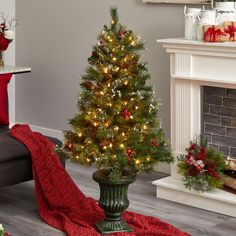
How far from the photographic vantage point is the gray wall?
5184 mm

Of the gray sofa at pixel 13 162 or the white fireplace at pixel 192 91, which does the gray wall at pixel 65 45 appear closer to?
the white fireplace at pixel 192 91

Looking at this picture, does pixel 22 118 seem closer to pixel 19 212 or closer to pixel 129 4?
pixel 129 4

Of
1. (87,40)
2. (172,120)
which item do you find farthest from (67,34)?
(172,120)

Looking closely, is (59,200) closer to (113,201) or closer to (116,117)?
(113,201)

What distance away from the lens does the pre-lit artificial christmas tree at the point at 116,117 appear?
374 cm

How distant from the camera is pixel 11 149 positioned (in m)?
4.30

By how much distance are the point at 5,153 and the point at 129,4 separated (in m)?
1.70

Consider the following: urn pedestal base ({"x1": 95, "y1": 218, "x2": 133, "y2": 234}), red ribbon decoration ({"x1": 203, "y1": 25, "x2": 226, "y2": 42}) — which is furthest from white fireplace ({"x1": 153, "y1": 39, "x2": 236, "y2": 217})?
urn pedestal base ({"x1": 95, "y1": 218, "x2": 133, "y2": 234})

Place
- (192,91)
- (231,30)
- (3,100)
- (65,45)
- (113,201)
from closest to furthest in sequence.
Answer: (113,201)
(231,30)
(192,91)
(3,100)
(65,45)

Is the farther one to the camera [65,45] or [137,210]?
[65,45]

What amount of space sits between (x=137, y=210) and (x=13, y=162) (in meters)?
0.81

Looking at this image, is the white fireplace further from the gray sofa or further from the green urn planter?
the gray sofa

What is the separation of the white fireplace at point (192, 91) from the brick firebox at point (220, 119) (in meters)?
0.13

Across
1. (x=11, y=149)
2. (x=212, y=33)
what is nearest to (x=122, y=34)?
(x=212, y=33)
